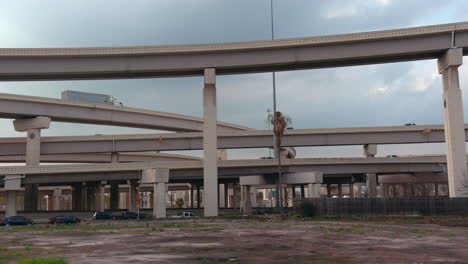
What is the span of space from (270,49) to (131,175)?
27.0m

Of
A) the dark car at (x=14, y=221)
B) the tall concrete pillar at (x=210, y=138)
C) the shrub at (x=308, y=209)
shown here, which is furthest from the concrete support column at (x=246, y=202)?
the dark car at (x=14, y=221)

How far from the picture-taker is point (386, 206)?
1969 inches

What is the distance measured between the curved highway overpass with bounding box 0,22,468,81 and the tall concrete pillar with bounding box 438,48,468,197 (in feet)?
6.29

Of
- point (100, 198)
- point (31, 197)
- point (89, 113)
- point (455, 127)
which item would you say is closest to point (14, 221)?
point (89, 113)

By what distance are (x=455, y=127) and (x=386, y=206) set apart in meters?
10.6

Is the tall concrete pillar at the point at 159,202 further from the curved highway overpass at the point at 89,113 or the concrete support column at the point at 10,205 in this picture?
the curved highway overpass at the point at 89,113

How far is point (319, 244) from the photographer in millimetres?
24031

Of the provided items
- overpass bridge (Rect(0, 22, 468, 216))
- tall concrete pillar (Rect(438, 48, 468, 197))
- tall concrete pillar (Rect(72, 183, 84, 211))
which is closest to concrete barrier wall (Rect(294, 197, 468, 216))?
tall concrete pillar (Rect(438, 48, 468, 197))

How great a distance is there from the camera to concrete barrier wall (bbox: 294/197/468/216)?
48.1 m

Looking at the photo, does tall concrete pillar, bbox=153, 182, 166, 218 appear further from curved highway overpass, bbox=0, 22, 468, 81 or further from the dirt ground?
the dirt ground

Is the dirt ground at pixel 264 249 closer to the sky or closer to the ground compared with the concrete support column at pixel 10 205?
closer to the ground

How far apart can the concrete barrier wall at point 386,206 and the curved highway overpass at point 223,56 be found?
14.7 metres

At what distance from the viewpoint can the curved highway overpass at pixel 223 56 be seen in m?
48.5

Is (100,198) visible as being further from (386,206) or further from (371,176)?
(386,206)
